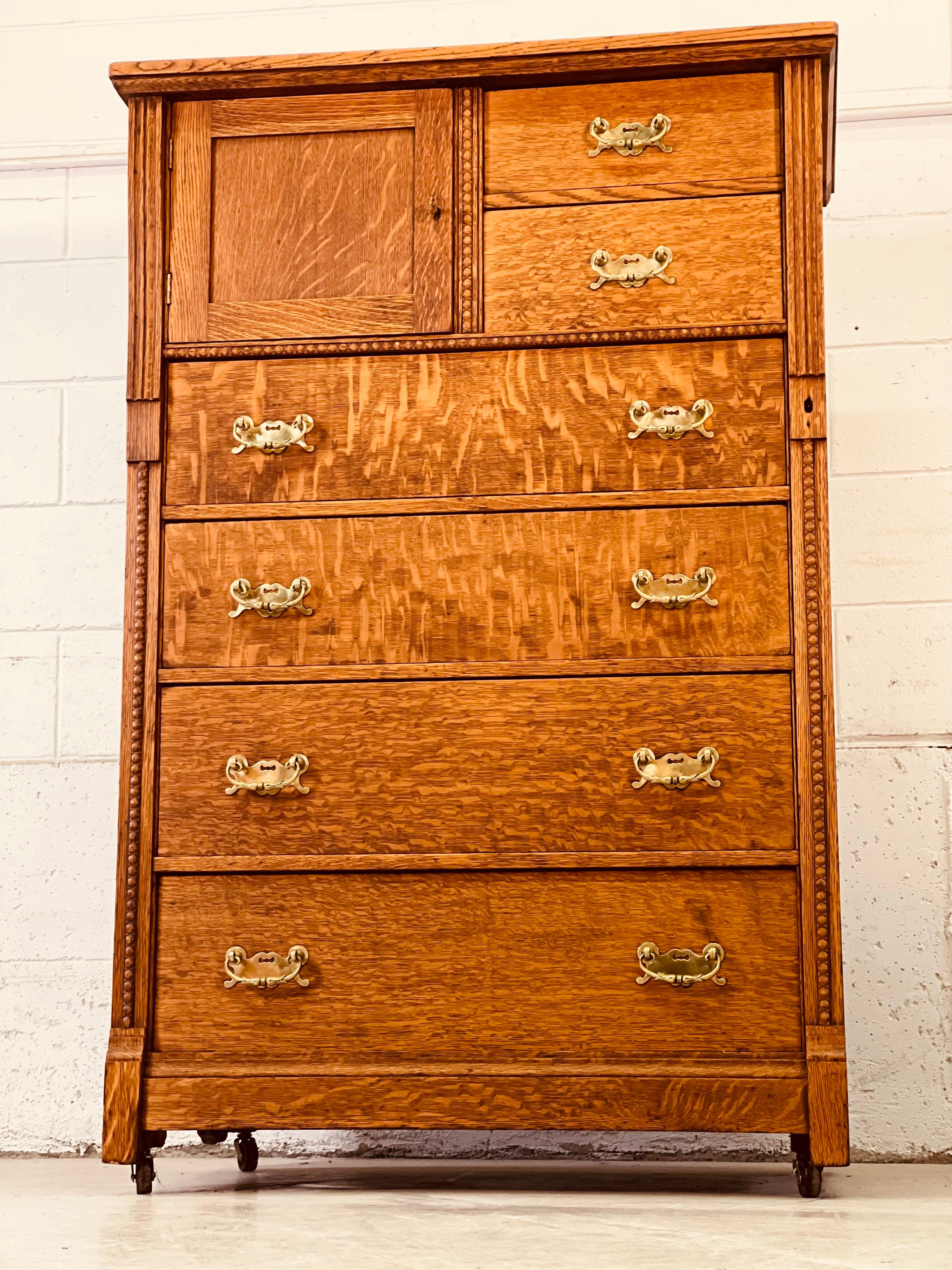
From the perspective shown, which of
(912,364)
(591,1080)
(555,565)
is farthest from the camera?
(912,364)

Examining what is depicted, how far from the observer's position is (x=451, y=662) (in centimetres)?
199

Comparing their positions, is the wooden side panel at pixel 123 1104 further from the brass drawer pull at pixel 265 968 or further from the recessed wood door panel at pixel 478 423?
the recessed wood door panel at pixel 478 423

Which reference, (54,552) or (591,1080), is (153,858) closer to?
(591,1080)

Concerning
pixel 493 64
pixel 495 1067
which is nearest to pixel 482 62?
pixel 493 64

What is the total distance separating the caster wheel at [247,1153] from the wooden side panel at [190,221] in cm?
136

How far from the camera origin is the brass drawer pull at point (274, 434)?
2.06m

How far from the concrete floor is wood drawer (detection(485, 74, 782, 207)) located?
58.0 inches

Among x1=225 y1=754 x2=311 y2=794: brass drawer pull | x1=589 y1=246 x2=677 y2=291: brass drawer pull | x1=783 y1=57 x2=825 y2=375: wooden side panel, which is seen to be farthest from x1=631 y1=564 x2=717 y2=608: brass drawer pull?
x1=225 y1=754 x2=311 y2=794: brass drawer pull

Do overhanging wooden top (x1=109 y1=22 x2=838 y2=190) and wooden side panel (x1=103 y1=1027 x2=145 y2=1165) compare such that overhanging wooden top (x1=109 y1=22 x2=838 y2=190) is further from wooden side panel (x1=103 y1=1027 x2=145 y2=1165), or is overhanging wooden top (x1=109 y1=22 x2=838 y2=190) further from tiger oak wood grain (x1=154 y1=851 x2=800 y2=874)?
wooden side panel (x1=103 y1=1027 x2=145 y2=1165)

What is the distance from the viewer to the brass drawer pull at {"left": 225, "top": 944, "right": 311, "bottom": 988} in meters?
1.94

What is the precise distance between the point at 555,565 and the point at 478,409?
0.88 feet

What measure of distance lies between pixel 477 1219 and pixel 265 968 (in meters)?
0.45

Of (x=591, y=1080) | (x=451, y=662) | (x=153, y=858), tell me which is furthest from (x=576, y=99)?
(x=591, y=1080)

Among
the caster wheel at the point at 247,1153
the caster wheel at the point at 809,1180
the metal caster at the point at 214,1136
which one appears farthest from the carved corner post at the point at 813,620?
the caster wheel at the point at 247,1153
